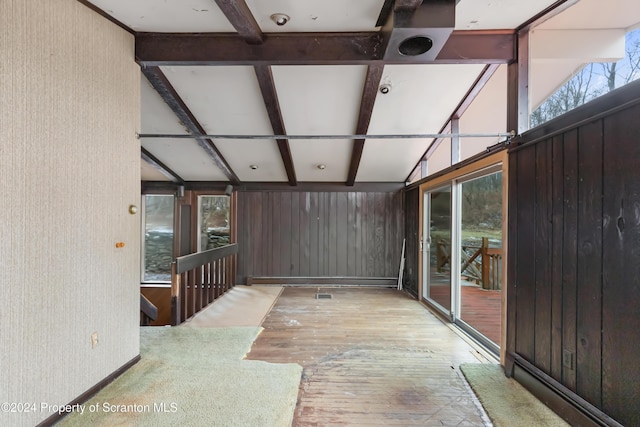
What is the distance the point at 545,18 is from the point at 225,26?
8.52 feet

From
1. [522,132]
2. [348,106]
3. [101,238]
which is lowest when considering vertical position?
[101,238]

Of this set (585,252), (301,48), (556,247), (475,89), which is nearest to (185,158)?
(301,48)

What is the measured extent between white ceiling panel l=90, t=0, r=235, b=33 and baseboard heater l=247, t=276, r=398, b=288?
4406 millimetres

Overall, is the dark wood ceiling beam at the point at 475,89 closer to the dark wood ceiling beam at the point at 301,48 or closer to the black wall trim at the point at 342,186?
the dark wood ceiling beam at the point at 301,48

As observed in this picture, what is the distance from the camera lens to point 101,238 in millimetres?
2156

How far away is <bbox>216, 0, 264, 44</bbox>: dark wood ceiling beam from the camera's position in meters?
1.89

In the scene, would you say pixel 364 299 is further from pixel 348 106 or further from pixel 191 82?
pixel 191 82

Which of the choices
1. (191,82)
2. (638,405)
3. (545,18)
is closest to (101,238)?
(191,82)

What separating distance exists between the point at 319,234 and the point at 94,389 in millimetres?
4116

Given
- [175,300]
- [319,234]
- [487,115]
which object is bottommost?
[175,300]

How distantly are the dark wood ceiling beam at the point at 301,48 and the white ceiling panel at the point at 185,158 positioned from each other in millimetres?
1895

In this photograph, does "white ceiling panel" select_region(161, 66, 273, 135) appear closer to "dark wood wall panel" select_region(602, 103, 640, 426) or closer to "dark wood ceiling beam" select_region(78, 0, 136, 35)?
"dark wood ceiling beam" select_region(78, 0, 136, 35)

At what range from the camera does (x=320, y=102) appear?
3.32 m

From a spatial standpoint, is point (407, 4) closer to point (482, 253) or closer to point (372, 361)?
point (372, 361)
